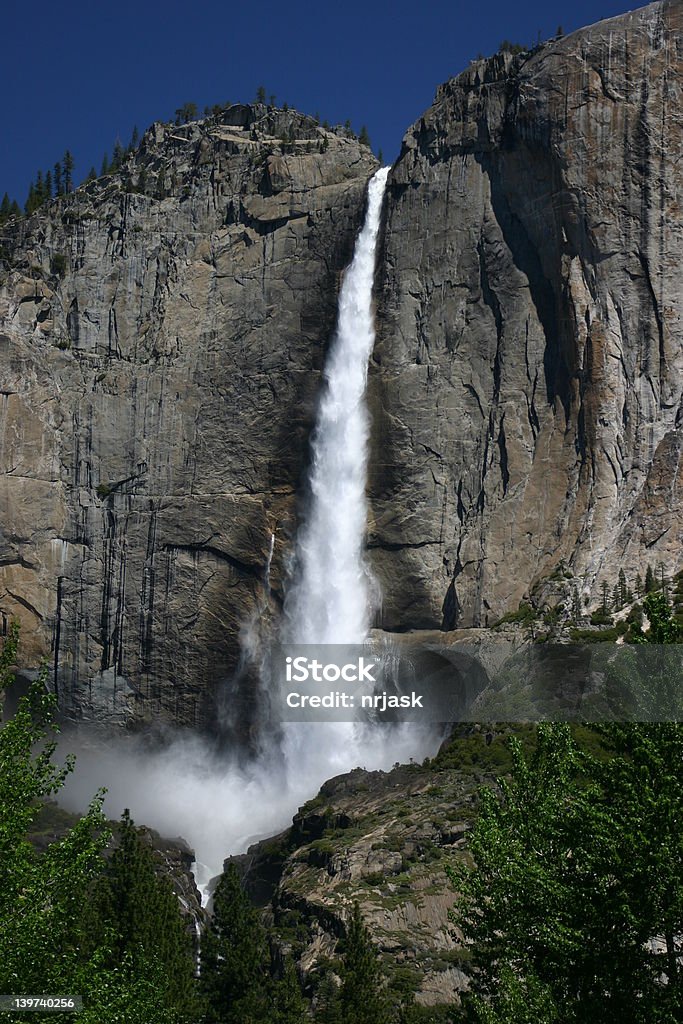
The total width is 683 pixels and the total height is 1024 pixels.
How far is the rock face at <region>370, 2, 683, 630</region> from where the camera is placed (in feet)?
263

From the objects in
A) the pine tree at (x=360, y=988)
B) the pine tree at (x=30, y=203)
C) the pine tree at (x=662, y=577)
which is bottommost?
the pine tree at (x=360, y=988)

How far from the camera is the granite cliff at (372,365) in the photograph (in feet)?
267

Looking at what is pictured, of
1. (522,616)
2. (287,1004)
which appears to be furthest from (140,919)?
(522,616)

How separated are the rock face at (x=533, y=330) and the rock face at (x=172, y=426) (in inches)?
A: 234

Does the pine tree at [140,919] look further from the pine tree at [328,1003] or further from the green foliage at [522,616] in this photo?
the green foliage at [522,616]

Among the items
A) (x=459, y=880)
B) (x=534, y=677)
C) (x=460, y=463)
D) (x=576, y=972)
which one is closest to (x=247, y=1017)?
(x=459, y=880)

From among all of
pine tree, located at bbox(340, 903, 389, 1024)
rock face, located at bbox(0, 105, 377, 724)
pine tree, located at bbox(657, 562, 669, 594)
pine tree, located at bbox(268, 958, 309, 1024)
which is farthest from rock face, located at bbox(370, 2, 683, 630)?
pine tree, located at bbox(340, 903, 389, 1024)

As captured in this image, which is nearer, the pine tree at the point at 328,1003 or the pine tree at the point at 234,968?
the pine tree at the point at 328,1003

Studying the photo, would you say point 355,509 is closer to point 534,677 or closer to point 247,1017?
point 534,677

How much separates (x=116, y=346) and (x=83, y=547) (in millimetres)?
12866

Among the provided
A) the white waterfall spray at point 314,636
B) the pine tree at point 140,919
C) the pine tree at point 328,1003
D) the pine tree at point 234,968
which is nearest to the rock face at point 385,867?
the pine tree at point 328,1003

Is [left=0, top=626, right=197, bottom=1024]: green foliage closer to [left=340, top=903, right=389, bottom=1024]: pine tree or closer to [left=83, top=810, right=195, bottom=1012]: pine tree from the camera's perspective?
[left=340, top=903, right=389, bottom=1024]: pine tree

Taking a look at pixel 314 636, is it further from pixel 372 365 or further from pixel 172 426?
pixel 372 365

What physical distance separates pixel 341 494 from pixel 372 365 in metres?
7.69
